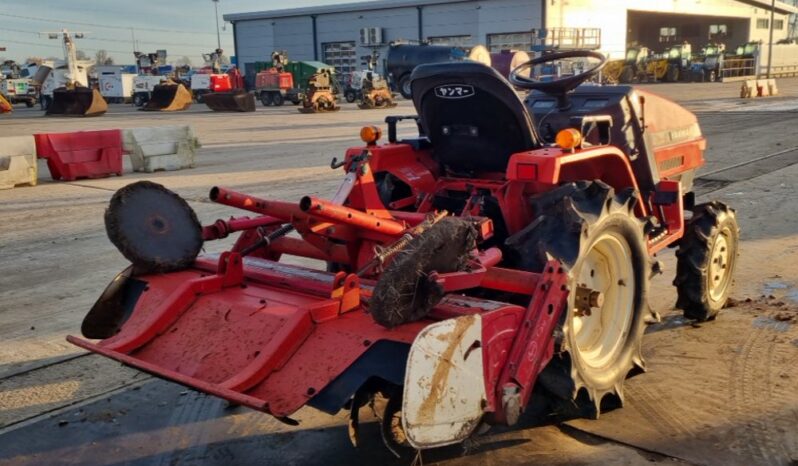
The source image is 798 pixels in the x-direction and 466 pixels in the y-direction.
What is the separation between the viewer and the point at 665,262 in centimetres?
677

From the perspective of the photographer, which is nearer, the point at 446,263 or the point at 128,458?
A: the point at 446,263

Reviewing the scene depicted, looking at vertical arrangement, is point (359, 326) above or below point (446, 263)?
below

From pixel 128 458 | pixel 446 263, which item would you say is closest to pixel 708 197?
pixel 446 263

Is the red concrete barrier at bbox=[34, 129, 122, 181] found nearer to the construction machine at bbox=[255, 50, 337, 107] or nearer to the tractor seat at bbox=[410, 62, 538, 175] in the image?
the tractor seat at bbox=[410, 62, 538, 175]

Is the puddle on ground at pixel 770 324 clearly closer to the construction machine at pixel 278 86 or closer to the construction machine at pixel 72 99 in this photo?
the construction machine at pixel 72 99

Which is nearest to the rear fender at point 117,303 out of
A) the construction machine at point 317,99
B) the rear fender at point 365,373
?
the rear fender at point 365,373

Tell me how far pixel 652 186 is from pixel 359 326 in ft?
8.02

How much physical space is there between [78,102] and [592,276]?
31583 mm

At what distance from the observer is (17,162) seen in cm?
1202

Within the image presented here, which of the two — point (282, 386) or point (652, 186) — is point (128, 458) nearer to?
point (282, 386)

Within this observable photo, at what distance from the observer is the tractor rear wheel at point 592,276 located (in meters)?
3.45

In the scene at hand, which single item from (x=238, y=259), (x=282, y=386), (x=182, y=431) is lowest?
(x=182, y=431)

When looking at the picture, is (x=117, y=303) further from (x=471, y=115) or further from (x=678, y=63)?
(x=678, y=63)

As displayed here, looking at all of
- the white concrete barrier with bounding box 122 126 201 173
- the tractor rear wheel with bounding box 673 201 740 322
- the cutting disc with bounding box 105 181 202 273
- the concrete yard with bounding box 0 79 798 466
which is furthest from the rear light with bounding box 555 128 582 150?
the white concrete barrier with bounding box 122 126 201 173
